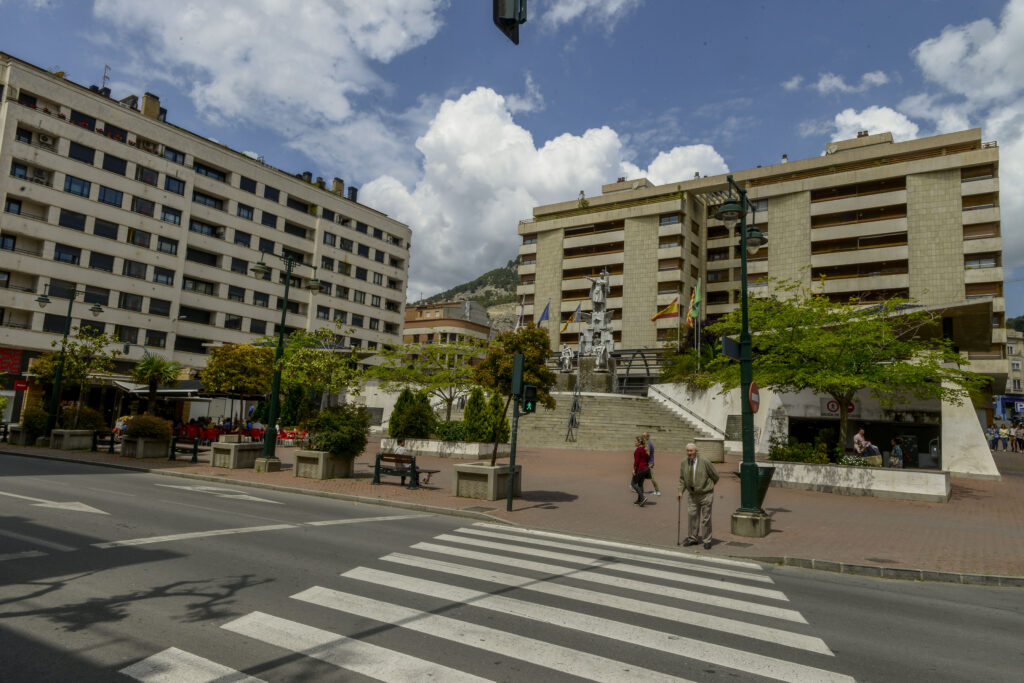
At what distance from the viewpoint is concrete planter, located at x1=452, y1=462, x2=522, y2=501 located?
46.3 feet

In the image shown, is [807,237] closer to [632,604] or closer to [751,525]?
[751,525]

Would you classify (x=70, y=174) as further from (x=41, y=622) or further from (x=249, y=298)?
(x=41, y=622)

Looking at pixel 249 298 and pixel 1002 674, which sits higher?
pixel 249 298

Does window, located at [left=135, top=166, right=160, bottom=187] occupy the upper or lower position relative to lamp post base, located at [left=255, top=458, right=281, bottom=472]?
upper

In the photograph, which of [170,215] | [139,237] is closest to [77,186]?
[139,237]

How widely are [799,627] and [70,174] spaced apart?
52.1m

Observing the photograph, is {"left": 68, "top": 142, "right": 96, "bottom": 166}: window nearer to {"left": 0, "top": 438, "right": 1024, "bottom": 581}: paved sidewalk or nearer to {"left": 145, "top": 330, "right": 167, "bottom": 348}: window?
{"left": 145, "top": 330, "right": 167, "bottom": 348}: window

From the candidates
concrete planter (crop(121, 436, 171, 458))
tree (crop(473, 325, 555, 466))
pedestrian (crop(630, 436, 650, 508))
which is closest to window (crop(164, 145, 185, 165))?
concrete planter (crop(121, 436, 171, 458))

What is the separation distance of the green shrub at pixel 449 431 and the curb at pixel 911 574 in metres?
18.1

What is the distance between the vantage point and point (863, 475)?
1736 cm

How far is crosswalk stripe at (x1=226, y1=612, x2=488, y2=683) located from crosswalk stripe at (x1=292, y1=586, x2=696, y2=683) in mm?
522

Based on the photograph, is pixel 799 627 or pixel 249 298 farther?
pixel 249 298

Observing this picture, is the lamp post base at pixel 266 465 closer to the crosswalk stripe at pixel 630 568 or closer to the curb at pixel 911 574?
the crosswalk stripe at pixel 630 568

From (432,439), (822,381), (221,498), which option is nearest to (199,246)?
(432,439)
